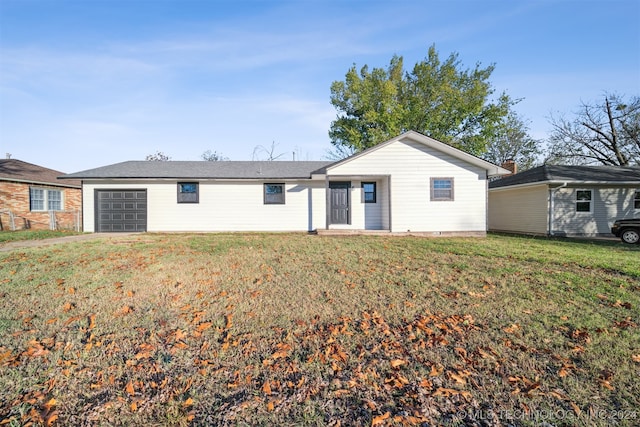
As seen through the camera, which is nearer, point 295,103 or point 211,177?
point 211,177

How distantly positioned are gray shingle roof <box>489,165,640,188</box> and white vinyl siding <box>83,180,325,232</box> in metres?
11.1

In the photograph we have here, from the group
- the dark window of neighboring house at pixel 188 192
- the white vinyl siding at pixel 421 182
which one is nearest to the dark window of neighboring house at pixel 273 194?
the white vinyl siding at pixel 421 182

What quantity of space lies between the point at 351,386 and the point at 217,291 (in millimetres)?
3070

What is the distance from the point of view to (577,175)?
1532cm

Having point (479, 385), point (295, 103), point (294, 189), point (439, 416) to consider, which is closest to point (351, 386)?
point (439, 416)

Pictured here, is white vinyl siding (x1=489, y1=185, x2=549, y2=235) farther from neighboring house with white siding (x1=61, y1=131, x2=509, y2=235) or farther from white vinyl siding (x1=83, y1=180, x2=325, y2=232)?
white vinyl siding (x1=83, y1=180, x2=325, y2=232)

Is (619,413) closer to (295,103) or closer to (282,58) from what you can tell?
(282,58)

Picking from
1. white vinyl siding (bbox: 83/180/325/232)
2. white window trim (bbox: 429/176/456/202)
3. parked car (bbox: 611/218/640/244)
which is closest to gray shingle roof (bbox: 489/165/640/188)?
parked car (bbox: 611/218/640/244)

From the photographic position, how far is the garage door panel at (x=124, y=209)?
14.1 m

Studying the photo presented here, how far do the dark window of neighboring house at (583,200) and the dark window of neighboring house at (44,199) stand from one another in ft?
92.8

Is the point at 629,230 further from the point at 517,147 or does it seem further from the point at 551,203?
the point at 517,147

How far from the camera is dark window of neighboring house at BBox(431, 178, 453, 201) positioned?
13305 mm

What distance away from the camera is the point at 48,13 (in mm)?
9594

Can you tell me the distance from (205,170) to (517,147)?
3313cm
